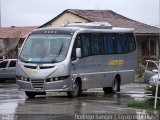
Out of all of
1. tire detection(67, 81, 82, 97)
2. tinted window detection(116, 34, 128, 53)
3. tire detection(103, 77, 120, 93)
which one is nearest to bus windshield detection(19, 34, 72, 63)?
tire detection(67, 81, 82, 97)

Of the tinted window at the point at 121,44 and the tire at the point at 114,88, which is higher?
the tinted window at the point at 121,44

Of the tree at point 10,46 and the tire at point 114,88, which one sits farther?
the tree at point 10,46

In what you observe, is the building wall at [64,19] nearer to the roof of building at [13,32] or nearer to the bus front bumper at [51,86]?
the roof of building at [13,32]

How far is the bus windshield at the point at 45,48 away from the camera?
22.1 metres

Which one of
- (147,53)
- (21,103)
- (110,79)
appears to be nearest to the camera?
(21,103)

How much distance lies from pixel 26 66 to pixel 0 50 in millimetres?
39179

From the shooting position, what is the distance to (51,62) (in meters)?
21.9

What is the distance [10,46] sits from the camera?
56969 mm

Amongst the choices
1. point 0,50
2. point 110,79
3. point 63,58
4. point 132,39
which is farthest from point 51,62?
point 0,50

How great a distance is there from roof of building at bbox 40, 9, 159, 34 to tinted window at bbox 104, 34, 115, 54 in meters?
24.0

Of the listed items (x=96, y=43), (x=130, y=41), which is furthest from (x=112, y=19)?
(x=96, y=43)

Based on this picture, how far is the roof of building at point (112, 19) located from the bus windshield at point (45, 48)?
27.3m

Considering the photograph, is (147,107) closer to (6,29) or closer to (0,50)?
(0,50)

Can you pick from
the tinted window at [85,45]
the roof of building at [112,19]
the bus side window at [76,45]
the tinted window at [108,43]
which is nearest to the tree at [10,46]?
the roof of building at [112,19]
